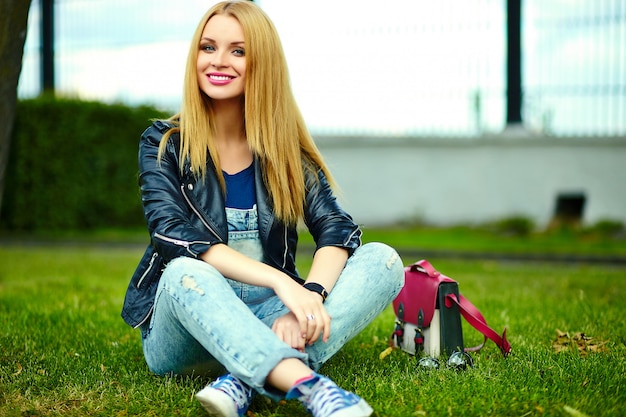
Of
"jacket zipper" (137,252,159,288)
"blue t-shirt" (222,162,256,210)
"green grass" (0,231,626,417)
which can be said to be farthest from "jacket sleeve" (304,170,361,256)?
"jacket zipper" (137,252,159,288)

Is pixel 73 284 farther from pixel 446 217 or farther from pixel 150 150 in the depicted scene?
pixel 446 217

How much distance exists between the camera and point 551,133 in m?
10.4

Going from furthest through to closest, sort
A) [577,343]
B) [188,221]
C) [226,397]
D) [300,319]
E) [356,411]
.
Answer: [577,343] < [188,221] < [300,319] < [226,397] < [356,411]

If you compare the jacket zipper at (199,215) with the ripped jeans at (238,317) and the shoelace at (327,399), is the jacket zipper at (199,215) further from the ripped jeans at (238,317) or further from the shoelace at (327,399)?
the shoelace at (327,399)

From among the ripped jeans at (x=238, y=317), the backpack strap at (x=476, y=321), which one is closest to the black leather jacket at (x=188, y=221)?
the ripped jeans at (x=238, y=317)

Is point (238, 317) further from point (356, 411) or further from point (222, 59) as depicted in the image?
point (222, 59)

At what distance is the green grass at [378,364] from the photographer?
240 centimetres

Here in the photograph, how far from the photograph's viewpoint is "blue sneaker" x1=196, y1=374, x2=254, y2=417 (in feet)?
7.18

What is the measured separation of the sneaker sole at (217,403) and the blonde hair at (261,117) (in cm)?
83

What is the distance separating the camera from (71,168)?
10.0m

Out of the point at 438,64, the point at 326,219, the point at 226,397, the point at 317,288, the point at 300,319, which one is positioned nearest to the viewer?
the point at 226,397

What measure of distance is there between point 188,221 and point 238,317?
520mm

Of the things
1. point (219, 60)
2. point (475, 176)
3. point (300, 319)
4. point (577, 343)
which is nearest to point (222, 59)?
point (219, 60)

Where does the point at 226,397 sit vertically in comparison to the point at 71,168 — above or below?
above
